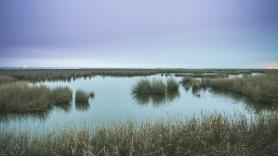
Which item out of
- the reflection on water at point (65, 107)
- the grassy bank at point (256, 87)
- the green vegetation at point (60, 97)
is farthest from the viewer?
the grassy bank at point (256, 87)

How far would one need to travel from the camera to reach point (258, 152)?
3947 millimetres

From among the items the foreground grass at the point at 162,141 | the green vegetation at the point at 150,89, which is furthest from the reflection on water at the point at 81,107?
the foreground grass at the point at 162,141

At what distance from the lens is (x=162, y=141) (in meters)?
Result: 4.33

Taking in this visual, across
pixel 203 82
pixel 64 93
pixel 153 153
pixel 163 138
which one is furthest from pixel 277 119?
pixel 203 82

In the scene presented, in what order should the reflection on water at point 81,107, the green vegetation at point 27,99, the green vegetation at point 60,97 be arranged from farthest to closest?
the green vegetation at point 60,97 < the reflection on water at point 81,107 < the green vegetation at point 27,99

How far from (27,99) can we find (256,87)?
43.2 ft

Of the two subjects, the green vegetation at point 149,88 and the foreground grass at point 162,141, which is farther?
the green vegetation at point 149,88

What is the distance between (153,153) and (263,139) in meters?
2.40

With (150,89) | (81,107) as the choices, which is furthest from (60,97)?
(150,89)

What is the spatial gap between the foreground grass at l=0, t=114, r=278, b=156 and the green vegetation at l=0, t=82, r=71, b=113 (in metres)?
5.27

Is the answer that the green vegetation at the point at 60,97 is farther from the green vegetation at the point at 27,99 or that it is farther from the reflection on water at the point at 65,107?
the reflection on water at the point at 65,107

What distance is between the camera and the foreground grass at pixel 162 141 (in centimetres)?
388

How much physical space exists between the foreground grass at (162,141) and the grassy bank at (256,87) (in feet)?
19.5

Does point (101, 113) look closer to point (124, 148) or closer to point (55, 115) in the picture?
point (55, 115)
